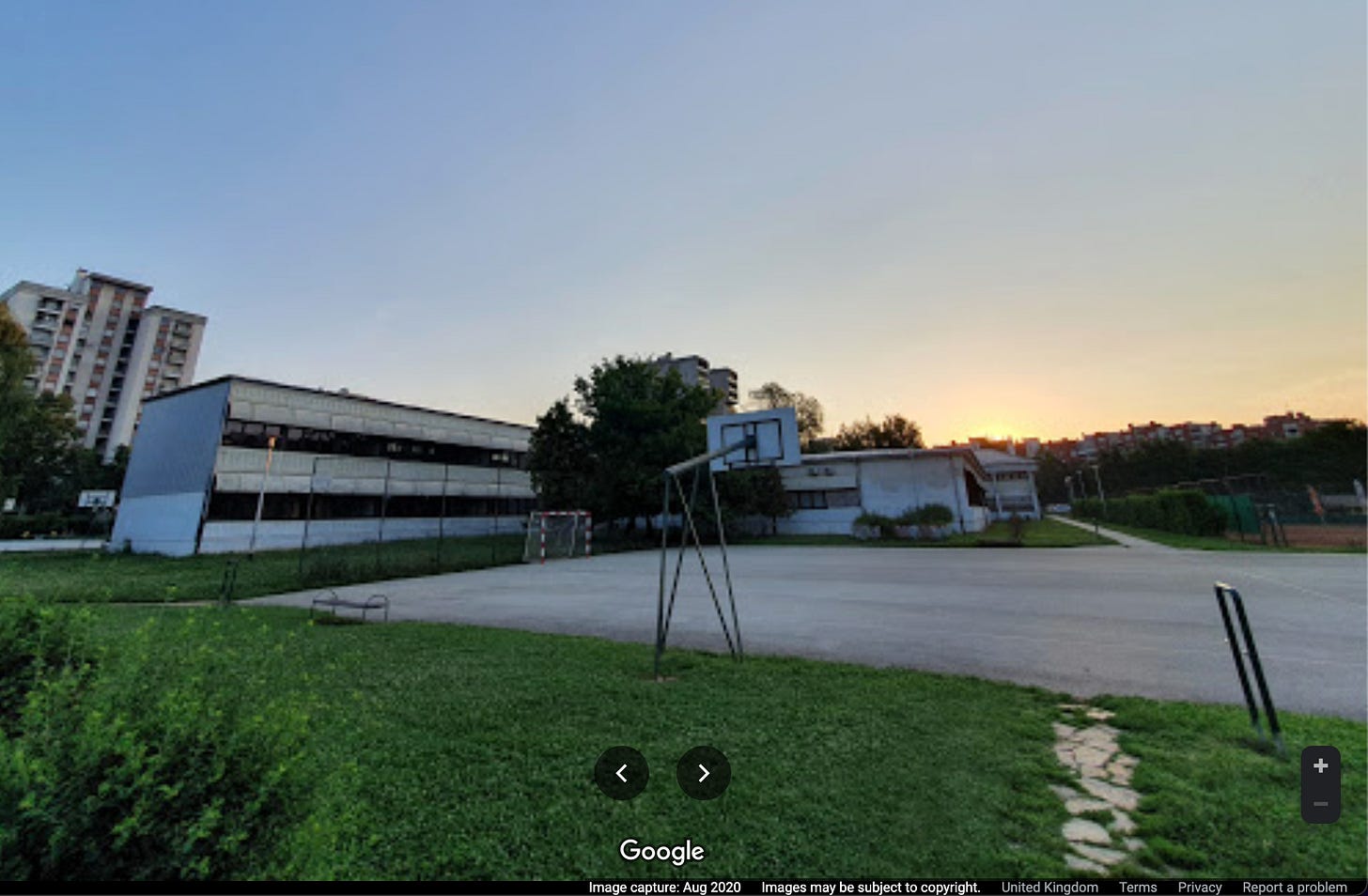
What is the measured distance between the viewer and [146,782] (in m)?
1.59

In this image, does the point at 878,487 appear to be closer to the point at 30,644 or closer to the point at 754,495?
the point at 754,495

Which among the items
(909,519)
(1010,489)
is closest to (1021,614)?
(909,519)

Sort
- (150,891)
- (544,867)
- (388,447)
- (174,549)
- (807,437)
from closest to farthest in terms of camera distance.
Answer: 1. (150,891)
2. (544,867)
3. (174,549)
4. (388,447)
5. (807,437)

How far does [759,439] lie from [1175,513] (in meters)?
31.5

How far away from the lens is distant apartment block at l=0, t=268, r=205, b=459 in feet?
202

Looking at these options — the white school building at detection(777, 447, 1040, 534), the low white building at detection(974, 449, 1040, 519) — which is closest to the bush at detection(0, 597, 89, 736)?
the white school building at detection(777, 447, 1040, 534)

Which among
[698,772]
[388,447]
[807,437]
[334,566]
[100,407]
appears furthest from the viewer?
[100,407]

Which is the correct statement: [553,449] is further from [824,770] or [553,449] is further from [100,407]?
[100,407]

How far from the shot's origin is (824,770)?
3342 millimetres

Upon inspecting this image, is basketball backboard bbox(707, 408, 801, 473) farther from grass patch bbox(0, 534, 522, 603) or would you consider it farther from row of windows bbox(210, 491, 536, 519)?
row of windows bbox(210, 491, 536, 519)

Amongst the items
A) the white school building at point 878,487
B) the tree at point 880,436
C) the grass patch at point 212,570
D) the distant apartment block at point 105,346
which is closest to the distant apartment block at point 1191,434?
the tree at point 880,436

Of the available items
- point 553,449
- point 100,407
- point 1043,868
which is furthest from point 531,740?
point 100,407

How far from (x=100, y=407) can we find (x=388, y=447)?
63885 millimetres

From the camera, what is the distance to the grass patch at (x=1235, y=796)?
2.45 m
